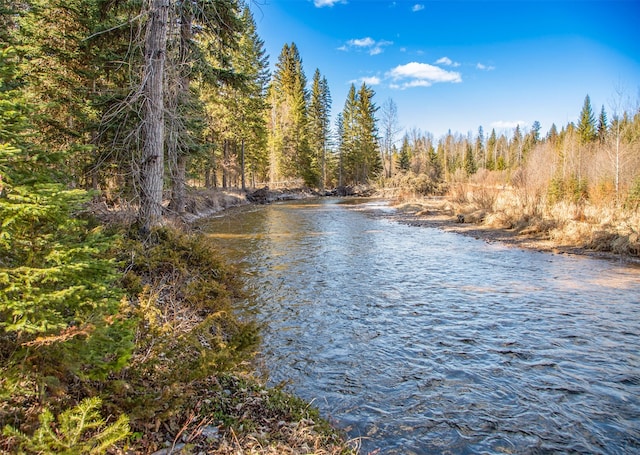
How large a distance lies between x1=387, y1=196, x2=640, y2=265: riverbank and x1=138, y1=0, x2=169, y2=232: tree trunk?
1160cm

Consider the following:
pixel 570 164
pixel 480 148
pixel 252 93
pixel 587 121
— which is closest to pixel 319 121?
pixel 252 93

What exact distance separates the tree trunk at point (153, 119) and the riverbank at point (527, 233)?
38.1 ft

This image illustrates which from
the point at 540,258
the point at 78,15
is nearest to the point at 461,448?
the point at 540,258

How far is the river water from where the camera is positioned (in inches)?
139

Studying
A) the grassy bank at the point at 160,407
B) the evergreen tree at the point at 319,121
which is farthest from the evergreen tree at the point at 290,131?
the grassy bank at the point at 160,407

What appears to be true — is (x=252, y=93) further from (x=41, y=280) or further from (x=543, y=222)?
(x=41, y=280)

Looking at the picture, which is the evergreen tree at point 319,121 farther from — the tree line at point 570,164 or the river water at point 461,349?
the river water at point 461,349

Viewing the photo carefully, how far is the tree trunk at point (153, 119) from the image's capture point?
21.2 ft

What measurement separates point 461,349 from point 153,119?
639 centimetres

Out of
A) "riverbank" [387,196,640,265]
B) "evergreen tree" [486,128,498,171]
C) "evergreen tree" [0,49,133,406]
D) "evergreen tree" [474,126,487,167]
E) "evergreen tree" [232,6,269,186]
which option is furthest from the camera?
"evergreen tree" [474,126,487,167]

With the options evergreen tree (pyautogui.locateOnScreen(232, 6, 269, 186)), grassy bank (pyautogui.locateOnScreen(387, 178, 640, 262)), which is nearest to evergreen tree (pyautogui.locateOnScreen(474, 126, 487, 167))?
evergreen tree (pyautogui.locateOnScreen(232, 6, 269, 186))

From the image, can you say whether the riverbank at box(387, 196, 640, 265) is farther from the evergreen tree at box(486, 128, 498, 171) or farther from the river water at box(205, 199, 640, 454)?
the evergreen tree at box(486, 128, 498, 171)

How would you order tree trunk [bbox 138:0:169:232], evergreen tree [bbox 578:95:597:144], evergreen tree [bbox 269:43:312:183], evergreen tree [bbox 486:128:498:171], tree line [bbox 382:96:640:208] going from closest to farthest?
tree trunk [bbox 138:0:169:232]
tree line [bbox 382:96:640:208]
evergreen tree [bbox 269:43:312:183]
evergreen tree [bbox 578:95:597:144]
evergreen tree [bbox 486:128:498:171]

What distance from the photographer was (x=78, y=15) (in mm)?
10508
